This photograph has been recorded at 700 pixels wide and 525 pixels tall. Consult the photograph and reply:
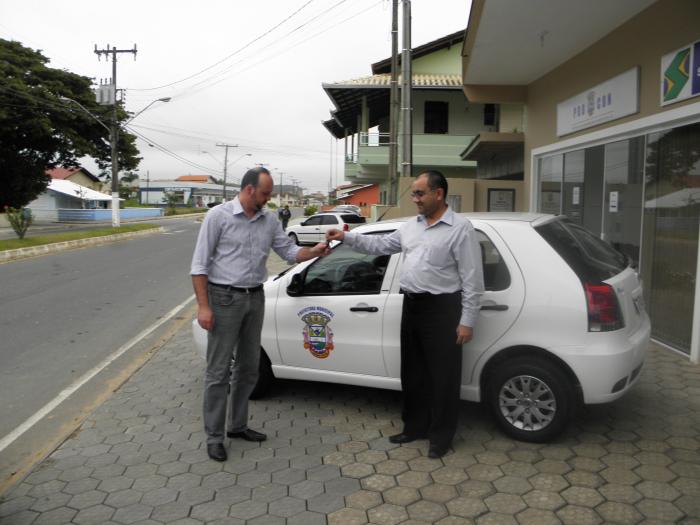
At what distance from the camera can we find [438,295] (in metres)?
3.46

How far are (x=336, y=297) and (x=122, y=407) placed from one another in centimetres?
199

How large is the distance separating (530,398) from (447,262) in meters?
1.08

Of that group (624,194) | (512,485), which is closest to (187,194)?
(624,194)

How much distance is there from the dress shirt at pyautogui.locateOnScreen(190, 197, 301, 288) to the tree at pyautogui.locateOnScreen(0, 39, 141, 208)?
31.9 m

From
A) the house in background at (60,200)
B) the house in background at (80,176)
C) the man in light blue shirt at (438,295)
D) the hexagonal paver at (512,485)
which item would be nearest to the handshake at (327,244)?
the man in light blue shirt at (438,295)

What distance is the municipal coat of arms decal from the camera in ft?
13.9

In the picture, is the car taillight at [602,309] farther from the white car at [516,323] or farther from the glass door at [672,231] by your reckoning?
the glass door at [672,231]

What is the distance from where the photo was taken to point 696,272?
5.65 m

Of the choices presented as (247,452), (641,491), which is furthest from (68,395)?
(641,491)

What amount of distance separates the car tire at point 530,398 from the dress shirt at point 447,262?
0.54 metres

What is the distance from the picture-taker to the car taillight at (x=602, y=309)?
3.49 meters

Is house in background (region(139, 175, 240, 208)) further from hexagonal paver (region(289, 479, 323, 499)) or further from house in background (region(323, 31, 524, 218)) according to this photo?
hexagonal paver (region(289, 479, 323, 499))

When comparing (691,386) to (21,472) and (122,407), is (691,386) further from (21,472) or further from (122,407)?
(21,472)

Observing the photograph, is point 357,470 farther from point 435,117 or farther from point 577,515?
point 435,117
